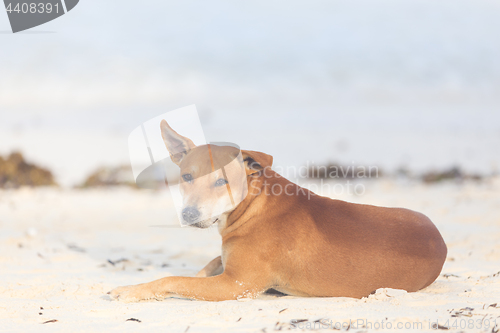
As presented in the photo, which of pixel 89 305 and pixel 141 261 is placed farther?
pixel 141 261

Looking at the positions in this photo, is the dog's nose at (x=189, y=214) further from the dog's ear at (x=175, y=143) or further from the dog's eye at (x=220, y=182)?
the dog's ear at (x=175, y=143)

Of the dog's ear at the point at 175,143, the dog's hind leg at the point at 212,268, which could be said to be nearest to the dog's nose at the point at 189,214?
the dog's ear at the point at 175,143

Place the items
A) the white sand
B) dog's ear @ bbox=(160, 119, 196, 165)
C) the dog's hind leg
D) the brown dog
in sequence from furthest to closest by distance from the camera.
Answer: the dog's hind leg → dog's ear @ bbox=(160, 119, 196, 165) → the brown dog → the white sand

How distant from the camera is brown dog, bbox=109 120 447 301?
15.6ft

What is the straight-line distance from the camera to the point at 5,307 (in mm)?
4531

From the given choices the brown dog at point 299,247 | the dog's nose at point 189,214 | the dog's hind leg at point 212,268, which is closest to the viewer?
the dog's nose at point 189,214

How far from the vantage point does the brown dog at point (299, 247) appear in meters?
4.77

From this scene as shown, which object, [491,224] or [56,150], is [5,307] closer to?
[491,224]

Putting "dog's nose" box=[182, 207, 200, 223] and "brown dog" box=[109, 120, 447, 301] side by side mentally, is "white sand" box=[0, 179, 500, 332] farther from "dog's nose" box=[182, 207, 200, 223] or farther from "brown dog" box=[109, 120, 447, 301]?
"dog's nose" box=[182, 207, 200, 223]

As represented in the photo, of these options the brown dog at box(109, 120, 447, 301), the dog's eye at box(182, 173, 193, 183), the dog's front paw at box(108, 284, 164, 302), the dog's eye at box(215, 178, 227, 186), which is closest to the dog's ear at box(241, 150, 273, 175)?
the brown dog at box(109, 120, 447, 301)

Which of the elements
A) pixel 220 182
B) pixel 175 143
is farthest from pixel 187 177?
pixel 175 143

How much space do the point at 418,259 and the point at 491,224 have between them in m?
6.04

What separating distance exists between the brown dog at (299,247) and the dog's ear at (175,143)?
0.32 m

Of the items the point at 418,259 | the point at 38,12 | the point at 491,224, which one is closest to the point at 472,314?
the point at 418,259
